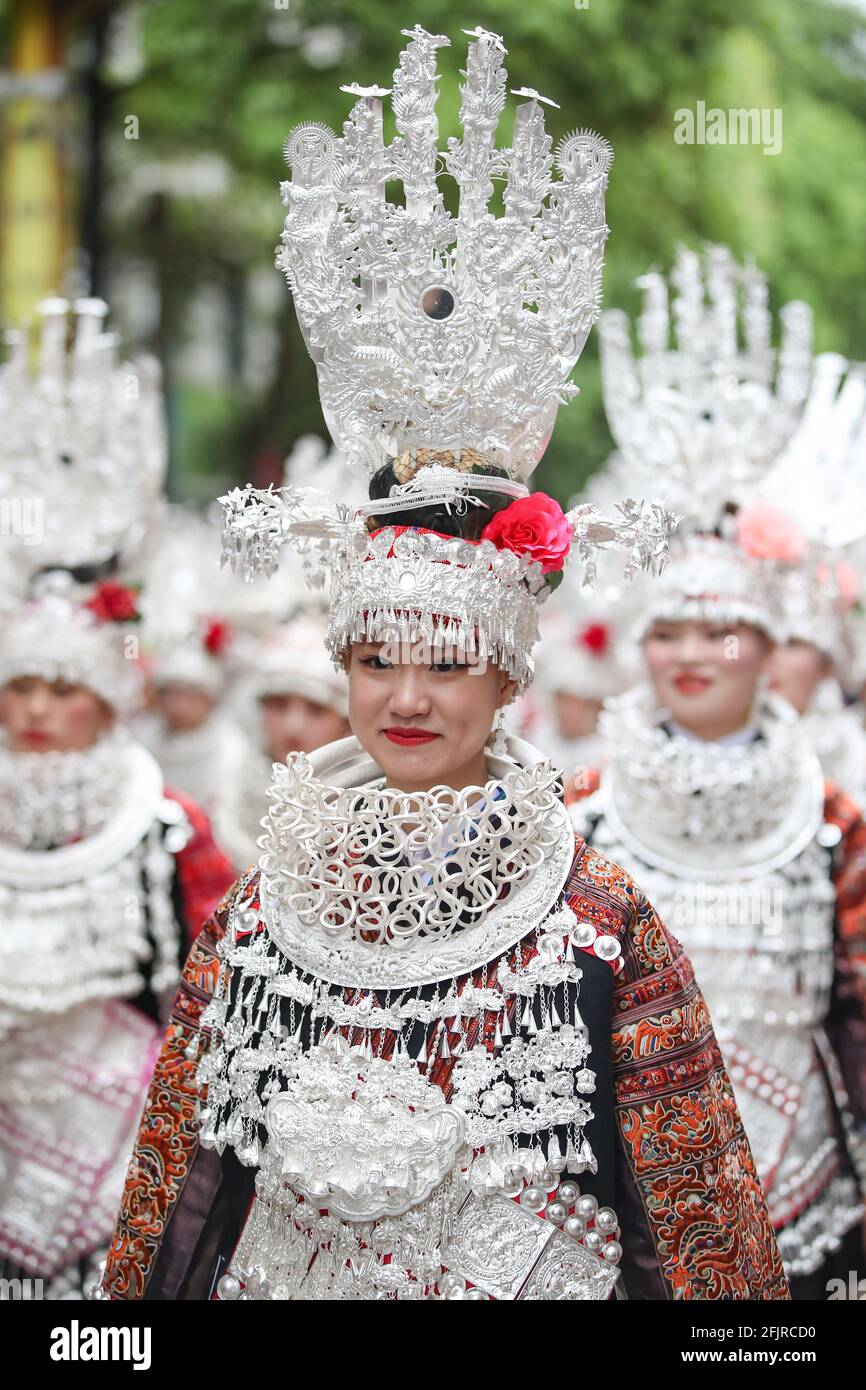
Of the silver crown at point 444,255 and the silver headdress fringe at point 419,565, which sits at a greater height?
the silver crown at point 444,255

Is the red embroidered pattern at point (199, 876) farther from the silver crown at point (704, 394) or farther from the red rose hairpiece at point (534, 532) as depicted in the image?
the red rose hairpiece at point (534, 532)

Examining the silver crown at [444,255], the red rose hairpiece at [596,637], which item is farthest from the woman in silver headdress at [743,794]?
the red rose hairpiece at [596,637]

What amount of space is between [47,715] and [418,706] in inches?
105

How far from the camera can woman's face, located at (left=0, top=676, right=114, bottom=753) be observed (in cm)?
A: 535

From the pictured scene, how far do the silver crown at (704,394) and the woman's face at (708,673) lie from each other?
1.31 feet

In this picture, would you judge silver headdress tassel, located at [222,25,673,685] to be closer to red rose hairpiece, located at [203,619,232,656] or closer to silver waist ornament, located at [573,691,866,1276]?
silver waist ornament, located at [573,691,866,1276]

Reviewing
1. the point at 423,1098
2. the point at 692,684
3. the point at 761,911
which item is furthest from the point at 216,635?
A: the point at 423,1098

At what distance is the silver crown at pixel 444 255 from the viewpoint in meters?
2.94

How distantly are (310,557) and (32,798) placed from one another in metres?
2.10

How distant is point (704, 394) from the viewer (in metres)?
5.38

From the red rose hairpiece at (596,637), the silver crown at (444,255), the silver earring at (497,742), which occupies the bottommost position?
the red rose hairpiece at (596,637)

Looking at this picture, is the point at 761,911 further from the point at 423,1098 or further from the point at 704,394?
the point at 423,1098

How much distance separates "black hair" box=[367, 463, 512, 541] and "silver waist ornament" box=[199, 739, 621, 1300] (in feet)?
1.42

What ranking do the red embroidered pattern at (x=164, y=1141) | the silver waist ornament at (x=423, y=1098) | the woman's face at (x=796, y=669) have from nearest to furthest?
the silver waist ornament at (x=423, y=1098) → the red embroidered pattern at (x=164, y=1141) → the woman's face at (x=796, y=669)
